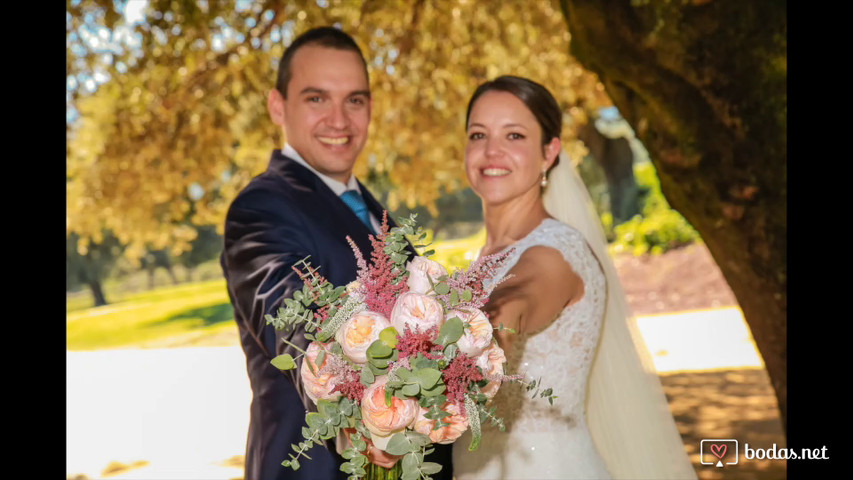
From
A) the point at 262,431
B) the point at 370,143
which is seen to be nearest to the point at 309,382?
the point at 262,431

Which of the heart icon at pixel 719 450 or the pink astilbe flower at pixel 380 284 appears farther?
the heart icon at pixel 719 450

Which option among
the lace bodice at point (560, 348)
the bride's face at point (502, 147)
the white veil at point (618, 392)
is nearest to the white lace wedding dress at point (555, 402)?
the lace bodice at point (560, 348)

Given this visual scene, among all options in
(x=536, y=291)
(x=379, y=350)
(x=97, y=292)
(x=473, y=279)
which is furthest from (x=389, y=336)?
(x=97, y=292)

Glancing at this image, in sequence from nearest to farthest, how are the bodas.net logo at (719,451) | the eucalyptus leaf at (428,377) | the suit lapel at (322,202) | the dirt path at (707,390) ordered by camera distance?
the eucalyptus leaf at (428,377) → the suit lapel at (322,202) → the bodas.net logo at (719,451) → the dirt path at (707,390)

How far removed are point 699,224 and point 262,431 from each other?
2764 mm

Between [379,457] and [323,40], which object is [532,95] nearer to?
[323,40]

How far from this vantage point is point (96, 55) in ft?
23.7

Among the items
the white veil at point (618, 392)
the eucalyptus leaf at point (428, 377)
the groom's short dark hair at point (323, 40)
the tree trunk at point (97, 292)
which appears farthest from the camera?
the tree trunk at point (97, 292)

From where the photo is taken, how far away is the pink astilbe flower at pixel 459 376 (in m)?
1.75

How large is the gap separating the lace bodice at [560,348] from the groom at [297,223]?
0.42 metres

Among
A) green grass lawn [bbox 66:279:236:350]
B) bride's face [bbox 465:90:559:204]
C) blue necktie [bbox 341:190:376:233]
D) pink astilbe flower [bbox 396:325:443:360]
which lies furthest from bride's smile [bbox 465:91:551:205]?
green grass lawn [bbox 66:279:236:350]

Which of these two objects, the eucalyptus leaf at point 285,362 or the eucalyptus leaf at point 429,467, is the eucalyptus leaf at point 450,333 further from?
the eucalyptus leaf at point 285,362

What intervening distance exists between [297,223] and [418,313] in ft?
4.92
